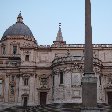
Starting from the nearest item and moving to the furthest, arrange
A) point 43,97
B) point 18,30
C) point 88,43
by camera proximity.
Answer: point 88,43, point 43,97, point 18,30

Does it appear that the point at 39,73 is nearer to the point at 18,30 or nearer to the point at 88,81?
the point at 18,30

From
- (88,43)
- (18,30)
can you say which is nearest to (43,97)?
(18,30)

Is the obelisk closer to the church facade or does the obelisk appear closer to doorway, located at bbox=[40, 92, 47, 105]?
the church facade

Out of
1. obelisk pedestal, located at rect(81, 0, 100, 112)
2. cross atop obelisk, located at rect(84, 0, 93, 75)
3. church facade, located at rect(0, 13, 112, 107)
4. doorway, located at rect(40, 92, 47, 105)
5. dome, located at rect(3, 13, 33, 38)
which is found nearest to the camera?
obelisk pedestal, located at rect(81, 0, 100, 112)

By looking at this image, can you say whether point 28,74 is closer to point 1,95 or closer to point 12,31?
point 1,95

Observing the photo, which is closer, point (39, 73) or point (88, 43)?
point (88, 43)

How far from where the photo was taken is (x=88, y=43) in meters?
22.5

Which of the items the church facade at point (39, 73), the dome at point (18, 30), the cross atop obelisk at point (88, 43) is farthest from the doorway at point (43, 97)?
the cross atop obelisk at point (88, 43)

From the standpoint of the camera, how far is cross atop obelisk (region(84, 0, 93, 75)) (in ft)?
72.4

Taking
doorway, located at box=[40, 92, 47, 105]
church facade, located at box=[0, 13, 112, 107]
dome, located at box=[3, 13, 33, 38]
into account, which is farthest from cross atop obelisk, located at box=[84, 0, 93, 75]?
dome, located at box=[3, 13, 33, 38]

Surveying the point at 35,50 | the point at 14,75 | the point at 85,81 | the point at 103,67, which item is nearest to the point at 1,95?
the point at 14,75

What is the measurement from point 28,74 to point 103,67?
1289 centimetres

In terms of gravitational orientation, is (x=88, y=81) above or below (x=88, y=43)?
below

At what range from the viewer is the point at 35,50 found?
5275 cm
